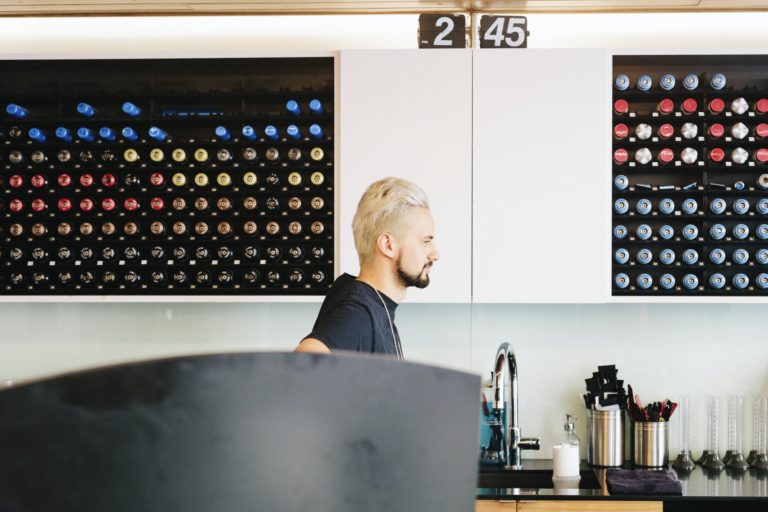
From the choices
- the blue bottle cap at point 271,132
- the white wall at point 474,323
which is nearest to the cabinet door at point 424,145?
the blue bottle cap at point 271,132

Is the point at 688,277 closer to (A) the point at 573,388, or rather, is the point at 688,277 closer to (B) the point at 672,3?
(A) the point at 573,388

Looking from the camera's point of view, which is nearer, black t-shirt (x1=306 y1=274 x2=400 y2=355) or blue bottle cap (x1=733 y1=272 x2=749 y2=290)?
black t-shirt (x1=306 y1=274 x2=400 y2=355)

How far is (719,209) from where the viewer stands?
9.34 feet

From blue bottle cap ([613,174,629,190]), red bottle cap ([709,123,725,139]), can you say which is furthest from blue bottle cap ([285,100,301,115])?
red bottle cap ([709,123,725,139])

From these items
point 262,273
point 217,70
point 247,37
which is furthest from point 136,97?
point 262,273

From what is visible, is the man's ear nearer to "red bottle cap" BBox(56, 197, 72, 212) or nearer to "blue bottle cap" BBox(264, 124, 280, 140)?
"blue bottle cap" BBox(264, 124, 280, 140)

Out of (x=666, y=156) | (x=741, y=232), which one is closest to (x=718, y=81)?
→ (x=666, y=156)

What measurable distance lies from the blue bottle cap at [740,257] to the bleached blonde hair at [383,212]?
5.27 feet

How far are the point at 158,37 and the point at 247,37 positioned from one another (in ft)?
1.32

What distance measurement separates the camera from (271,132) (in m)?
2.88

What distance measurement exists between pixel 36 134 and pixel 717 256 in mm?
2790

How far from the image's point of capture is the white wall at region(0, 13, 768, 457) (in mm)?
3100

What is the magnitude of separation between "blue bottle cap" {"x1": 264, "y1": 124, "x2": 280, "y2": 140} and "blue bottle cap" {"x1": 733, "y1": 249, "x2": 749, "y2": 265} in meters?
1.90

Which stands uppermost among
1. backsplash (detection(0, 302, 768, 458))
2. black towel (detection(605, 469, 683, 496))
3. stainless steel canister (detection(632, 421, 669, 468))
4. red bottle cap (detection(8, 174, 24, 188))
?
red bottle cap (detection(8, 174, 24, 188))
